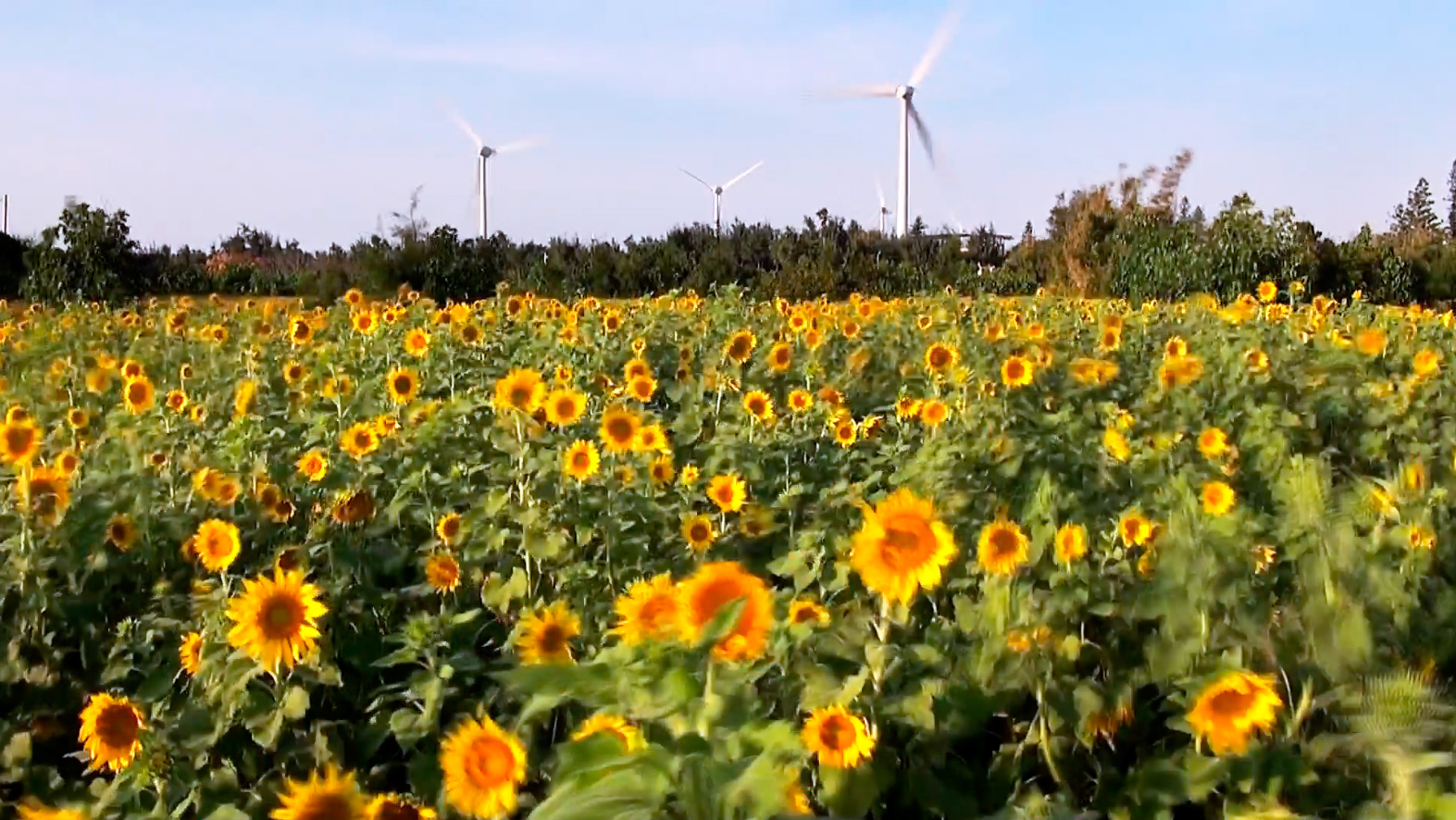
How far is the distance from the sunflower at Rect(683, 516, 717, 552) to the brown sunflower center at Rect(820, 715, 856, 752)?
126 centimetres

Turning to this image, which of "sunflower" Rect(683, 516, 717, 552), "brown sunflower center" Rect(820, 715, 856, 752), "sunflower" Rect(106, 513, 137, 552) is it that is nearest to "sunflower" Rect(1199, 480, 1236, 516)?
"sunflower" Rect(683, 516, 717, 552)

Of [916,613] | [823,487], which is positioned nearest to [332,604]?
[916,613]

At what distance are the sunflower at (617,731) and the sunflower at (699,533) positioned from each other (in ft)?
4.52

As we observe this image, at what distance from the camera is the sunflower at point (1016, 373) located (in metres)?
4.25

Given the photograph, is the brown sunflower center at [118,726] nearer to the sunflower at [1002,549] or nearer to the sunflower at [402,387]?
the sunflower at [1002,549]

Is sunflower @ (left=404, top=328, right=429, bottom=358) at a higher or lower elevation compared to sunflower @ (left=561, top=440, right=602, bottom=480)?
higher

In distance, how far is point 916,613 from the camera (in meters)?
2.06

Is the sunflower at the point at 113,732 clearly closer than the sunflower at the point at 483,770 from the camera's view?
No

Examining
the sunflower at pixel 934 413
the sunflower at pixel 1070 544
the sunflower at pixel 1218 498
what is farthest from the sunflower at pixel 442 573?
the sunflower at pixel 934 413

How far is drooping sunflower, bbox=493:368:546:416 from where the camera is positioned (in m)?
3.24

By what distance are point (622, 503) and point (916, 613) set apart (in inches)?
39.8

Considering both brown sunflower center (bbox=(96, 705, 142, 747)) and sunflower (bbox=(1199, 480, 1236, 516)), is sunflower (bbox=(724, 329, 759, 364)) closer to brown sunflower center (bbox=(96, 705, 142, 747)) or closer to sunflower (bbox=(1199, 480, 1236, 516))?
sunflower (bbox=(1199, 480, 1236, 516))

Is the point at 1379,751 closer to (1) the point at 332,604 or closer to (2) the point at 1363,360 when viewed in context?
(1) the point at 332,604

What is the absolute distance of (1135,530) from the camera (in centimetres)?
217
